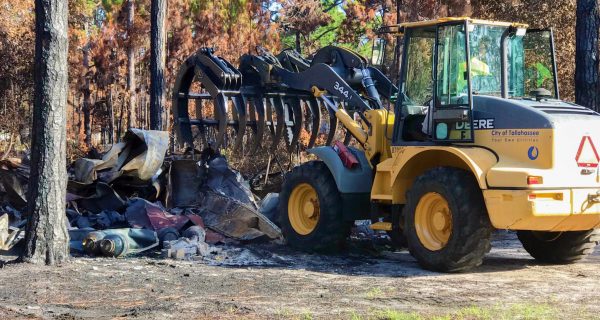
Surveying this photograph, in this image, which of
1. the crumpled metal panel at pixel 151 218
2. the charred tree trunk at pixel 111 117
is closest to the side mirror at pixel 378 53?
the crumpled metal panel at pixel 151 218

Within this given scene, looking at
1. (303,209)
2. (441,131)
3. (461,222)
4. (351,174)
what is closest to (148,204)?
(303,209)

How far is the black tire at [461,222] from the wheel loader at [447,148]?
0.01 meters

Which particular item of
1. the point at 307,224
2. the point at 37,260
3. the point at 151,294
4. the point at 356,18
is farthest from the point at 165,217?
the point at 356,18

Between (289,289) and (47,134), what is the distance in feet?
10.6

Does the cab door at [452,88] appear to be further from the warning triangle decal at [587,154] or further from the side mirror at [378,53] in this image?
the side mirror at [378,53]

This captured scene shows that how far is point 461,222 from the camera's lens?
912 cm

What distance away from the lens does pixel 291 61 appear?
13.1 metres

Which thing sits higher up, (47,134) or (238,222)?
(47,134)

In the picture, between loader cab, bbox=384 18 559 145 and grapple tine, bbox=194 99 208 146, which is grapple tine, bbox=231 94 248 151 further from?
loader cab, bbox=384 18 559 145

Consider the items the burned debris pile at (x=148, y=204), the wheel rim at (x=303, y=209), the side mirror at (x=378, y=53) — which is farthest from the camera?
the wheel rim at (x=303, y=209)

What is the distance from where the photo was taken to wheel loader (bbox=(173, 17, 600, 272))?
29.2 feet

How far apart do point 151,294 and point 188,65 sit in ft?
19.5

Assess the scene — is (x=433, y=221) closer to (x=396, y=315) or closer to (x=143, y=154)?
(x=396, y=315)

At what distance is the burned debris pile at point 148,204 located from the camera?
10570 mm
